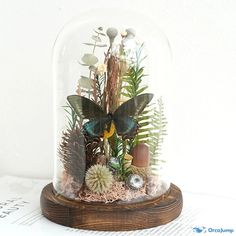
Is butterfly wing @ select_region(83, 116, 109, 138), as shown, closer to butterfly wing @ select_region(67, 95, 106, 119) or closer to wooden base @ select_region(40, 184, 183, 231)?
butterfly wing @ select_region(67, 95, 106, 119)

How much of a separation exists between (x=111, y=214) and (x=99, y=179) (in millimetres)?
63

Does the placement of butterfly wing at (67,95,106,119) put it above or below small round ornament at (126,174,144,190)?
above

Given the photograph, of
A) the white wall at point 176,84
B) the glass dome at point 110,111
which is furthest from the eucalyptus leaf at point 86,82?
the white wall at point 176,84

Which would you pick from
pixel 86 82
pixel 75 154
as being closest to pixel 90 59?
pixel 86 82

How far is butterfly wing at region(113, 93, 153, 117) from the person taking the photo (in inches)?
30.4

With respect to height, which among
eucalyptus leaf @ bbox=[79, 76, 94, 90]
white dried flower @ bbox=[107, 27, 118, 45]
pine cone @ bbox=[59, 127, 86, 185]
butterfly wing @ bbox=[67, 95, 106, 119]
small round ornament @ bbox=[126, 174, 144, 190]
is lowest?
small round ornament @ bbox=[126, 174, 144, 190]

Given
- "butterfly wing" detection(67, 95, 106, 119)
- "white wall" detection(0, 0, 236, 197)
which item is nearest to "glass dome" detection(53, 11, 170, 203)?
"butterfly wing" detection(67, 95, 106, 119)

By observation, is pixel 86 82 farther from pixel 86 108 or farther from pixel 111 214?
pixel 111 214

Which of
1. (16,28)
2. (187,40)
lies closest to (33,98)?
(16,28)

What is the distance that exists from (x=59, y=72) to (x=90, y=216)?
0.28 metres

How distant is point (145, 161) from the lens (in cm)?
Answer: 80

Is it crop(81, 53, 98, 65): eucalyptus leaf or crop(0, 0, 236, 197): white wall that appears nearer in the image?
crop(81, 53, 98, 65): eucalyptus leaf

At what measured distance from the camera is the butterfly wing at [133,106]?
2.53 feet

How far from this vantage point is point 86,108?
30.7 inches
